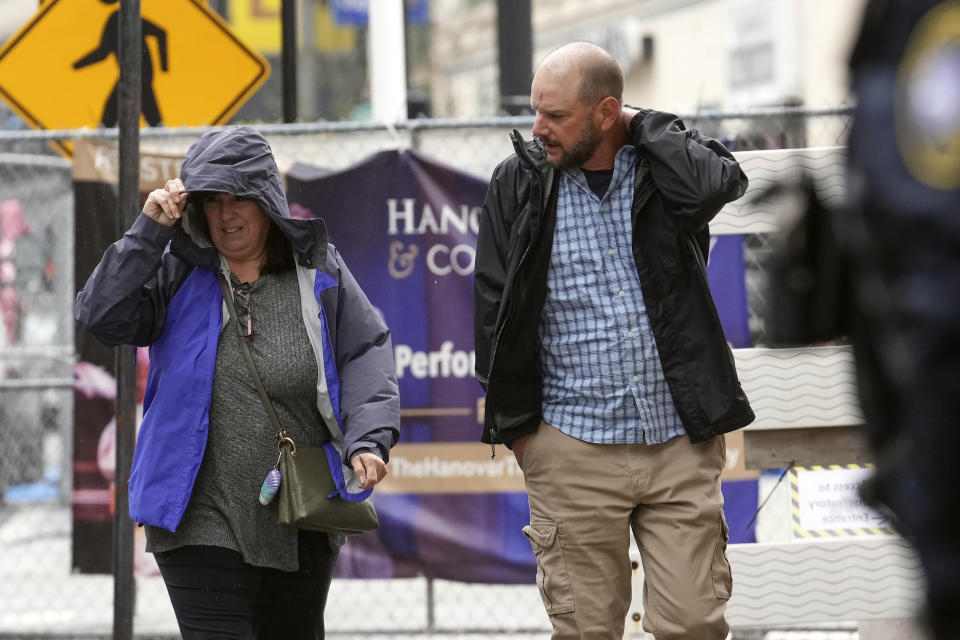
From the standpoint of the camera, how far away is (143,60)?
6.39m

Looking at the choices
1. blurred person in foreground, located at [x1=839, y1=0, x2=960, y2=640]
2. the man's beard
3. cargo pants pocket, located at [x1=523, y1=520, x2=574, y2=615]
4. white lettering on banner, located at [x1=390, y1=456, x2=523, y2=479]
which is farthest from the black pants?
blurred person in foreground, located at [x1=839, y1=0, x2=960, y2=640]

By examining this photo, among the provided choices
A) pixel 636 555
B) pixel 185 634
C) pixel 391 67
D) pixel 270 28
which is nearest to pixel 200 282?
pixel 185 634

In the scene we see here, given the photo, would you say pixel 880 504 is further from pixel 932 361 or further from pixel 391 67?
pixel 391 67

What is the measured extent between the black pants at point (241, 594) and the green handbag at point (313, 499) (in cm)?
15

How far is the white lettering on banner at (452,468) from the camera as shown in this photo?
606cm

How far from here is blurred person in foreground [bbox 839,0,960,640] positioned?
1.41 meters

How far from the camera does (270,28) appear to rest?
20.1 metres

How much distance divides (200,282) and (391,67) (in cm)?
429

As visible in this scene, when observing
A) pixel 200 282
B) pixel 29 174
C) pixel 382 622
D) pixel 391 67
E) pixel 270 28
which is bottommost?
pixel 382 622

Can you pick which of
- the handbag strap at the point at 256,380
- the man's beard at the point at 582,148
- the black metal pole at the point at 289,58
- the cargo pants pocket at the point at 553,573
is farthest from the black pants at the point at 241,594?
the black metal pole at the point at 289,58

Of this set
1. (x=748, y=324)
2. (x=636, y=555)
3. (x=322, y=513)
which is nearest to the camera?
(x=322, y=513)

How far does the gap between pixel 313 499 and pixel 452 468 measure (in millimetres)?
2207

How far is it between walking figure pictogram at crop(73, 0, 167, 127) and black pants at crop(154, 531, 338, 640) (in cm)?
291

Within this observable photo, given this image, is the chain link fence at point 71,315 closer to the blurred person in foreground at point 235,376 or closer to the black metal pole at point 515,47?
the black metal pole at point 515,47
